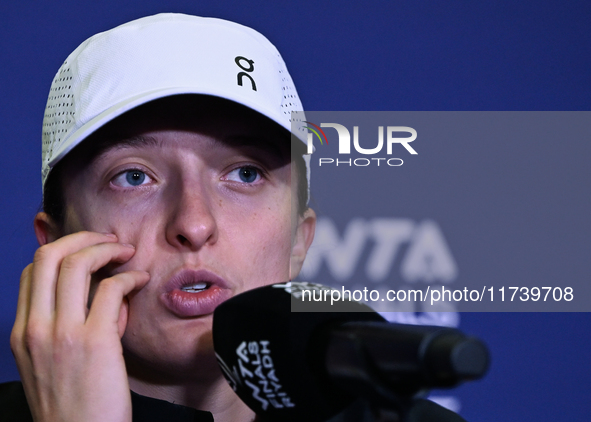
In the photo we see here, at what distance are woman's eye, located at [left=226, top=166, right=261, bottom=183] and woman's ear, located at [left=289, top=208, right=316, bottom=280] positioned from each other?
0.15 metres

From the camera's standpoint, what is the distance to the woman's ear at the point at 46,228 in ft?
3.34

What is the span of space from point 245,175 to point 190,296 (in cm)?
22

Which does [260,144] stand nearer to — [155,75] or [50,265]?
[155,75]

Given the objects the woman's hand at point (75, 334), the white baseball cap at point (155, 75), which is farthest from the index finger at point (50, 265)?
the white baseball cap at point (155, 75)

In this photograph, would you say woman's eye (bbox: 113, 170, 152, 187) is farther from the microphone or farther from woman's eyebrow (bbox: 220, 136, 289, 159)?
the microphone

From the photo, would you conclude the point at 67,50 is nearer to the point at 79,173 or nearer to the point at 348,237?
the point at 79,173

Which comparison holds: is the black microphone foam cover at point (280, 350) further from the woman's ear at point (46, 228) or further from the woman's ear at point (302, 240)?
the woman's ear at point (46, 228)

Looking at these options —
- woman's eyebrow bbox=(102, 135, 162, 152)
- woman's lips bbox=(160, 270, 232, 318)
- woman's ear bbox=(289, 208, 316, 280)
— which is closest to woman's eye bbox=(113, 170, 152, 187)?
woman's eyebrow bbox=(102, 135, 162, 152)

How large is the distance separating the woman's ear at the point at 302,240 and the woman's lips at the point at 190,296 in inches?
8.7

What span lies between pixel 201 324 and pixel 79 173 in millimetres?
311

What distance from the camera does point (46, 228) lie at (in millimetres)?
1046

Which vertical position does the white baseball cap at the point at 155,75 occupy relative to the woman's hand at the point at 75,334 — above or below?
above

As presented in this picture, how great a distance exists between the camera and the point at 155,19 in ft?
3.13

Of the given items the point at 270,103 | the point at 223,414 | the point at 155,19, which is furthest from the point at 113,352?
the point at 155,19
